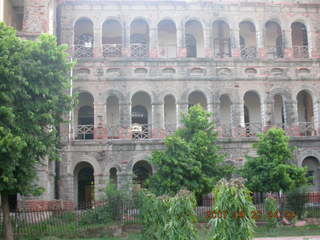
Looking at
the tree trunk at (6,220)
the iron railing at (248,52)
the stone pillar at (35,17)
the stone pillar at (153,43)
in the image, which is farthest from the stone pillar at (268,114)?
the tree trunk at (6,220)

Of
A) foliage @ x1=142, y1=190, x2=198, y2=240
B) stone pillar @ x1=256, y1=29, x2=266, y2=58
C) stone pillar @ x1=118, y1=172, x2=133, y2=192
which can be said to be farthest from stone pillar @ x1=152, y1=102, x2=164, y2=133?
foliage @ x1=142, y1=190, x2=198, y2=240

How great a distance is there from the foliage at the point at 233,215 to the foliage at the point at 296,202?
11.6 metres

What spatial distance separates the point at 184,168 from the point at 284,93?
395 inches

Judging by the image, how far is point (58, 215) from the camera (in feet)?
61.0

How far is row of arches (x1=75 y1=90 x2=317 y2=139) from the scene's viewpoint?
26406 millimetres

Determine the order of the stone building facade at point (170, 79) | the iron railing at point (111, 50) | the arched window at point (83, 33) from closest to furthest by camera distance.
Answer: the stone building facade at point (170, 79) → the iron railing at point (111, 50) → the arched window at point (83, 33)

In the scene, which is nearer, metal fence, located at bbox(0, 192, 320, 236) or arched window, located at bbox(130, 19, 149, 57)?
metal fence, located at bbox(0, 192, 320, 236)

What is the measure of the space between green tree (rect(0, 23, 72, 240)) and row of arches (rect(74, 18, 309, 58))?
12287 mm

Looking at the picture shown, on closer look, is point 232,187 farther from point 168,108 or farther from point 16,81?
point 168,108

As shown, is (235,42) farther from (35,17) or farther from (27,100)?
(27,100)

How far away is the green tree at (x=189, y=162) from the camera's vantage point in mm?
19375

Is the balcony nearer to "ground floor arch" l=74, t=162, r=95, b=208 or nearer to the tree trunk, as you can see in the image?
"ground floor arch" l=74, t=162, r=95, b=208

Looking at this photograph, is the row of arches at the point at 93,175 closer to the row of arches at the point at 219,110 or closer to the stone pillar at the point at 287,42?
the row of arches at the point at 219,110

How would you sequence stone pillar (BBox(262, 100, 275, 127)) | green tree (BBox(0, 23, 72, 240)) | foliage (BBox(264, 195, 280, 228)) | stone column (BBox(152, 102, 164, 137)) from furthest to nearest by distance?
1. stone pillar (BBox(262, 100, 275, 127))
2. stone column (BBox(152, 102, 164, 137))
3. foliage (BBox(264, 195, 280, 228))
4. green tree (BBox(0, 23, 72, 240))
